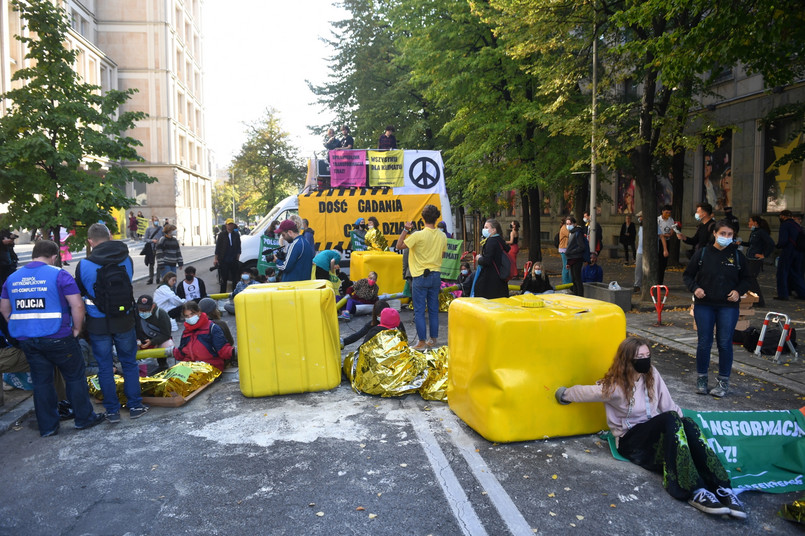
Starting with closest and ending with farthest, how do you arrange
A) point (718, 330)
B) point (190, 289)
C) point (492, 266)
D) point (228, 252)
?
point (718, 330) < point (492, 266) < point (190, 289) < point (228, 252)

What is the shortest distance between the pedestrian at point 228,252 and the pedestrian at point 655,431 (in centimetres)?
1082

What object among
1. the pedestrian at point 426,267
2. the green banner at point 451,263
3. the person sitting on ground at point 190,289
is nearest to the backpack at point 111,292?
the pedestrian at point 426,267

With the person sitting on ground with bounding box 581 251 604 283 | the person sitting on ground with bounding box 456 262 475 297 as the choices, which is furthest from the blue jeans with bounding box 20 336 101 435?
the person sitting on ground with bounding box 581 251 604 283

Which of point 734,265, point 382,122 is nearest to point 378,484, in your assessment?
point 734,265

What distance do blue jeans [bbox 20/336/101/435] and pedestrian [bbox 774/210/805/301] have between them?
12576 mm

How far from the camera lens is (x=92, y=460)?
4.79 metres

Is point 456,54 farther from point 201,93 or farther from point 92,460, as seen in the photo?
point 201,93

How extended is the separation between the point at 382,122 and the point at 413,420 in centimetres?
2151

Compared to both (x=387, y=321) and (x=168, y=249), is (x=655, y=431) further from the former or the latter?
(x=168, y=249)

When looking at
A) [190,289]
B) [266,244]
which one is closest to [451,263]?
[266,244]

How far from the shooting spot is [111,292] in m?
5.67

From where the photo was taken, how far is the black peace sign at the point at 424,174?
47.7ft

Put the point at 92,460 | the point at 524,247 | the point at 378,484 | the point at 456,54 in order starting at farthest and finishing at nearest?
the point at 524,247, the point at 456,54, the point at 92,460, the point at 378,484

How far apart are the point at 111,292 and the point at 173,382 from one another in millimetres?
1219
